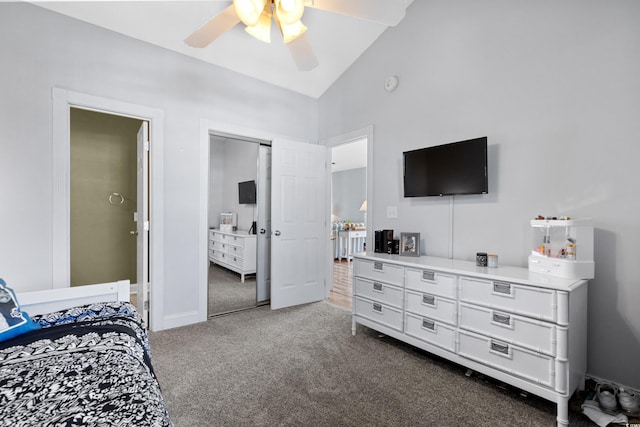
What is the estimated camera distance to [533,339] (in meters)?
1.77

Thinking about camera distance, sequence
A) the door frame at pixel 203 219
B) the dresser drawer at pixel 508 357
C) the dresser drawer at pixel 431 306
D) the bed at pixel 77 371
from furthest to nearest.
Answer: the door frame at pixel 203 219 < the dresser drawer at pixel 431 306 < the dresser drawer at pixel 508 357 < the bed at pixel 77 371

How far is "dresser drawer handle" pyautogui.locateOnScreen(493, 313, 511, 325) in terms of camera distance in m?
1.88

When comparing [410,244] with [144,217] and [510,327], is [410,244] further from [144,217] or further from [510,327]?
[144,217]

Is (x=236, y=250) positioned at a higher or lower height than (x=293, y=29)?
lower

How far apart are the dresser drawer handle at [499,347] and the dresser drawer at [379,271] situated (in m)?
0.76

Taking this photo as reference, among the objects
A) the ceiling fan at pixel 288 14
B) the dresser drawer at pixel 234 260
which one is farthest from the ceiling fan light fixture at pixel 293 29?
the dresser drawer at pixel 234 260

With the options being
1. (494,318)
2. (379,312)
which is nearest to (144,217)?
(379,312)

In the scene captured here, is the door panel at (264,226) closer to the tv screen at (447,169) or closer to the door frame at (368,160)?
the door frame at (368,160)

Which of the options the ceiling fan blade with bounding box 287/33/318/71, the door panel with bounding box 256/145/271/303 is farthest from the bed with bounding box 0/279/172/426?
the door panel with bounding box 256/145/271/303

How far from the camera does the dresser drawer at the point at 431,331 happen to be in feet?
7.15

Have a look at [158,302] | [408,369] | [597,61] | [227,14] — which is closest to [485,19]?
[597,61]

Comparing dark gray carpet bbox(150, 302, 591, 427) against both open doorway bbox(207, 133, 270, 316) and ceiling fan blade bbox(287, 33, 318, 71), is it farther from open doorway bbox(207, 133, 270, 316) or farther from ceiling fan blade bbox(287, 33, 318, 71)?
ceiling fan blade bbox(287, 33, 318, 71)

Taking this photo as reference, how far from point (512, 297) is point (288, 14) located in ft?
7.24

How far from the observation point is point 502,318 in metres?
1.91
